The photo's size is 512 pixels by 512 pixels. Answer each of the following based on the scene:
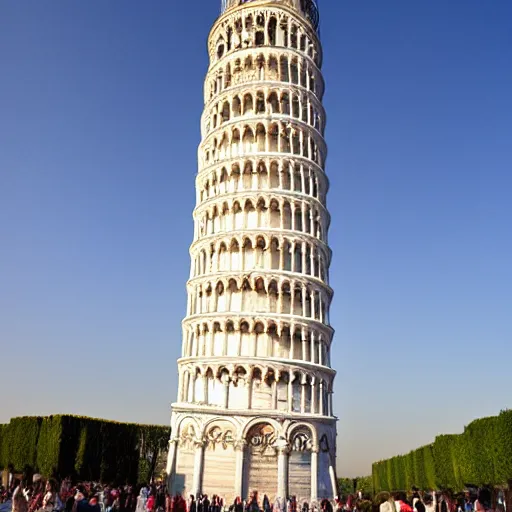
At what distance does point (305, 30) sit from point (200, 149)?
1262 cm

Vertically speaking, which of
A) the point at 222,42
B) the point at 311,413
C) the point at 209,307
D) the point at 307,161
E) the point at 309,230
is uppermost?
the point at 222,42

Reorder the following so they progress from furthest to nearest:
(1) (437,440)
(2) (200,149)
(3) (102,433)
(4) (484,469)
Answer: (2) (200,149) < (3) (102,433) < (1) (437,440) < (4) (484,469)

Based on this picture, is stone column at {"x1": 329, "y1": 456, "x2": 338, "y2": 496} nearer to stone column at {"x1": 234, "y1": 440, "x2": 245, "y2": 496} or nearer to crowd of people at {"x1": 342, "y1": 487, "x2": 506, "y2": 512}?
crowd of people at {"x1": 342, "y1": 487, "x2": 506, "y2": 512}

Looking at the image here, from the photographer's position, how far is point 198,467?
34.6 metres

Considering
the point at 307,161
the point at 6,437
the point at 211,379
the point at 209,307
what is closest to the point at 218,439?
the point at 211,379

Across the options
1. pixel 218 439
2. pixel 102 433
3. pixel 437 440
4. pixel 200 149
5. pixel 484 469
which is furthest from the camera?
pixel 200 149

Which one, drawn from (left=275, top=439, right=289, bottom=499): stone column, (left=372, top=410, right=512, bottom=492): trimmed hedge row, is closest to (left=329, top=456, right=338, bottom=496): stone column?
(left=275, top=439, right=289, bottom=499): stone column

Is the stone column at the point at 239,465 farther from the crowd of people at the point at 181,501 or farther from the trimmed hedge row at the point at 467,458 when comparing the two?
the trimmed hedge row at the point at 467,458

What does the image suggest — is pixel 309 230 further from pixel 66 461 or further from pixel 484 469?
pixel 66 461

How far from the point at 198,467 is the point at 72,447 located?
32.3ft

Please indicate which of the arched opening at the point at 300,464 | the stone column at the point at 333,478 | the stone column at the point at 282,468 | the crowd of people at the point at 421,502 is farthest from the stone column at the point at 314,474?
the crowd of people at the point at 421,502

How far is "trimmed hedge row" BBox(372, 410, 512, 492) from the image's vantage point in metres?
28.9

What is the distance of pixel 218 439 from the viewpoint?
35.1 meters

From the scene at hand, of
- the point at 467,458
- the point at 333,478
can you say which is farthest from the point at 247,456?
the point at 467,458
